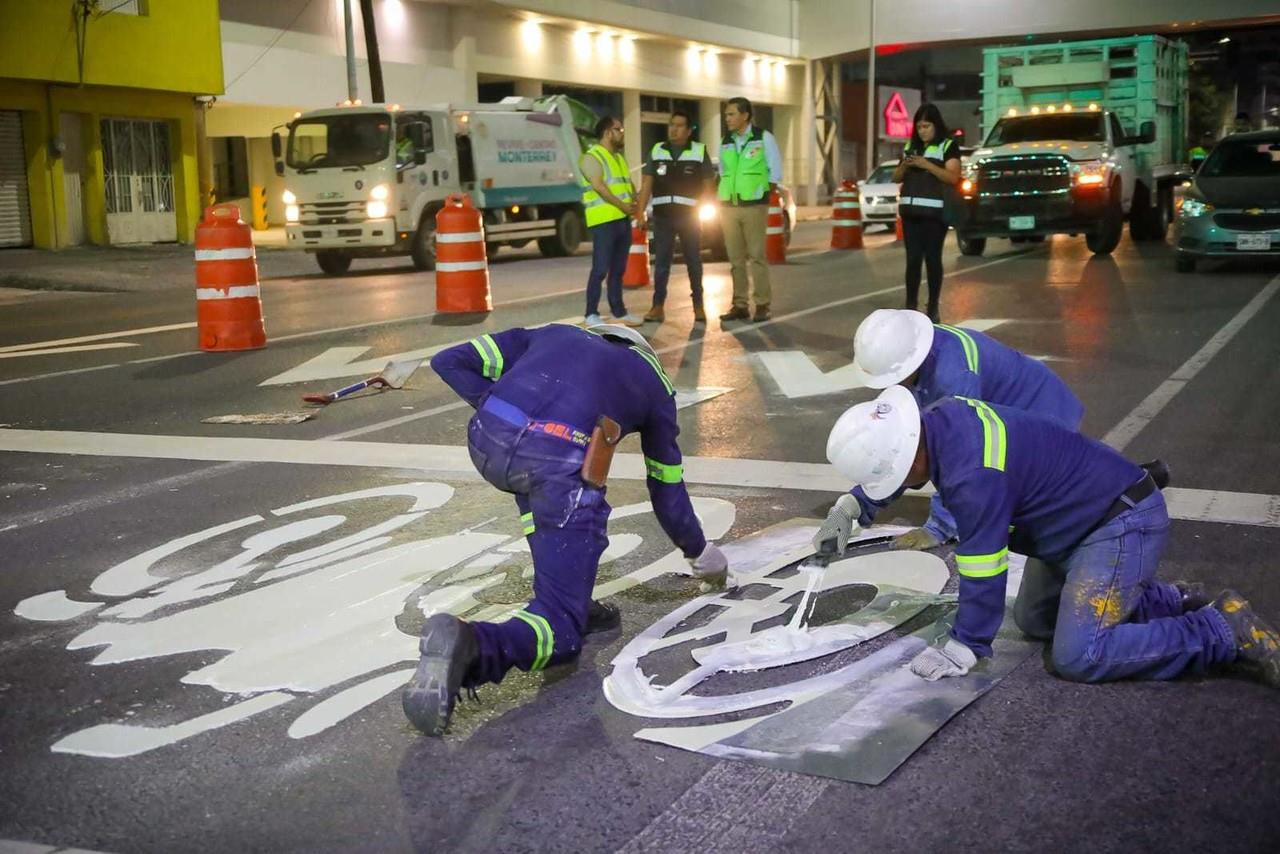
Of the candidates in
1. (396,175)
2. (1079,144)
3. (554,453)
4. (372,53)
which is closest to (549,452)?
(554,453)

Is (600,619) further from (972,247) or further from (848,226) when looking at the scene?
(848,226)

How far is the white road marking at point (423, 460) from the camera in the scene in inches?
253

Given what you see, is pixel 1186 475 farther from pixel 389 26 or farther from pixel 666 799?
pixel 389 26

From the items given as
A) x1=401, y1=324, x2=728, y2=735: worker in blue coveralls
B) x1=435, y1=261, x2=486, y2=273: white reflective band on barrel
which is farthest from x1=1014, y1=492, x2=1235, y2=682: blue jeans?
x1=435, y1=261, x2=486, y2=273: white reflective band on barrel

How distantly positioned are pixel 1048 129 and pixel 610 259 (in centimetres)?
1150

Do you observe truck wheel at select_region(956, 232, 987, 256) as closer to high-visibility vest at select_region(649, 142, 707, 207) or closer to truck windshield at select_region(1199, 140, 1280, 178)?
truck windshield at select_region(1199, 140, 1280, 178)

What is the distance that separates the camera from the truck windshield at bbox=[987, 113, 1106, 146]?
869 inches

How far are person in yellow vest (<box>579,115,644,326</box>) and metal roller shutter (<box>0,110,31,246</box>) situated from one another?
56.4 ft

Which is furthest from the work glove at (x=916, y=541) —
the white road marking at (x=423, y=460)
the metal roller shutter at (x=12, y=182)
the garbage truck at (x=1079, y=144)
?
the metal roller shutter at (x=12, y=182)

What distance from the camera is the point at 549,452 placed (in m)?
4.29

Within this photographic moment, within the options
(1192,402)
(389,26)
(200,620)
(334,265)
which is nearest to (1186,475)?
(1192,402)

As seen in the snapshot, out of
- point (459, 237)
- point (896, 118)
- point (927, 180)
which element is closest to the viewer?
point (927, 180)

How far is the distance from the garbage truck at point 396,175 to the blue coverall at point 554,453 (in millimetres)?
18168

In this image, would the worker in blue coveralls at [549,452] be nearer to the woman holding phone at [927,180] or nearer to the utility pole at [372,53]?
the woman holding phone at [927,180]
